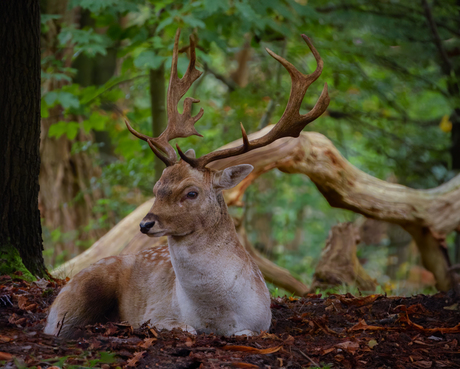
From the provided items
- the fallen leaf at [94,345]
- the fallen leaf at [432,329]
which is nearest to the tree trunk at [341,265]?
the fallen leaf at [432,329]

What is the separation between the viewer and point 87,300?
384 centimetres

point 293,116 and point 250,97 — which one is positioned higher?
point 293,116

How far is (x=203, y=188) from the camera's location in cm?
387

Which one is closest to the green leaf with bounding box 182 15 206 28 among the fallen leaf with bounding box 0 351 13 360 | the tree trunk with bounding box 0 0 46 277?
the tree trunk with bounding box 0 0 46 277

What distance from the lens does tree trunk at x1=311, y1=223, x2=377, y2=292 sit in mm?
6812

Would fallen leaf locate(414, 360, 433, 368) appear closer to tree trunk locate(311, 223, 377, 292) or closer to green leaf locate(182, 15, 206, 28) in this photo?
tree trunk locate(311, 223, 377, 292)

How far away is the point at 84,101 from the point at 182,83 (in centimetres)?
291

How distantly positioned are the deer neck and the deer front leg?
0.64 metres

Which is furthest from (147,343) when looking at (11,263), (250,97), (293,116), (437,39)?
(437,39)

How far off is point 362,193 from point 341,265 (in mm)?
1038

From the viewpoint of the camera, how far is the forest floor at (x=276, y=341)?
2834mm

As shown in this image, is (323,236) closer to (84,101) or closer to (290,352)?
(84,101)

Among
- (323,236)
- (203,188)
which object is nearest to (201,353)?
(203,188)

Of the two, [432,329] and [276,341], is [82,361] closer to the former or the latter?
[276,341]
